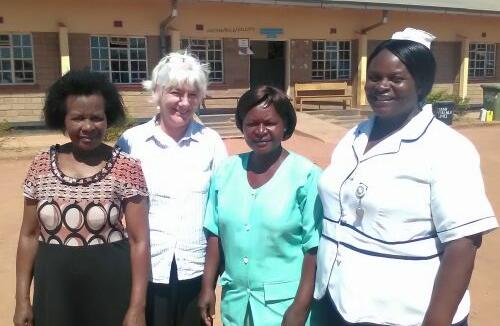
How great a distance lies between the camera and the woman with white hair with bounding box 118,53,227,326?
95.5 inches

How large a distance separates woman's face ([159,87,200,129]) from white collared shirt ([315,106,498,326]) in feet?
2.75

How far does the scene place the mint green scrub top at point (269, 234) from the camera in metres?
2.12

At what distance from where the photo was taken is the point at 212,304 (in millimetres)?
2361

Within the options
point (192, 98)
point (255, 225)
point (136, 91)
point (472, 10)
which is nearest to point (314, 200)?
point (255, 225)

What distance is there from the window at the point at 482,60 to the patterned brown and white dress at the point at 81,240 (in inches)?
709

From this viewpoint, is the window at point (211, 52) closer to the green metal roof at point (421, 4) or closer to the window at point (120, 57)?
the window at point (120, 57)

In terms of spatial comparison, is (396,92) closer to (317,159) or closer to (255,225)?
(255,225)

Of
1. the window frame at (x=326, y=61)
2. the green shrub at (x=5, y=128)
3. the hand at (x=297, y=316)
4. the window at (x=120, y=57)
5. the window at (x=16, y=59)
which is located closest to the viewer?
the hand at (x=297, y=316)

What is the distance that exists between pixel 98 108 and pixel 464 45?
1699 centimetres

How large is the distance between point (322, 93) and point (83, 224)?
14.0 m

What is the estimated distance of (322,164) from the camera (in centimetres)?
853

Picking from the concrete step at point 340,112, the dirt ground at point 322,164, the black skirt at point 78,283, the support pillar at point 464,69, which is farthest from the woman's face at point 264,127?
the support pillar at point 464,69

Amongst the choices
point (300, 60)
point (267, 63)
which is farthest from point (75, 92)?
point (267, 63)

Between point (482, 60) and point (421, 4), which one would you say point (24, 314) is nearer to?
point (421, 4)
